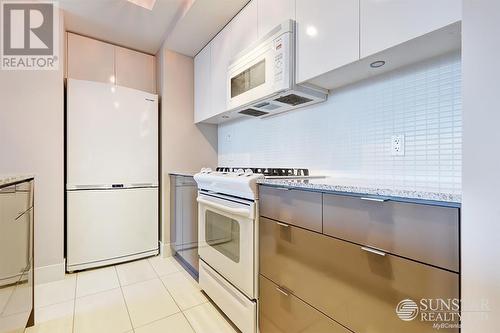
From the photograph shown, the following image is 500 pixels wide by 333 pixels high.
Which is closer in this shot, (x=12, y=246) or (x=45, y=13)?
(x=12, y=246)

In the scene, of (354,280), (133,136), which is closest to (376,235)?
(354,280)

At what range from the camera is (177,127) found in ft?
8.86

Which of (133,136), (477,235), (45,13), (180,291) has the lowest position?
(180,291)

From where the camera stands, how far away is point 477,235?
57 cm

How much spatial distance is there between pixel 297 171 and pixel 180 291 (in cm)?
136

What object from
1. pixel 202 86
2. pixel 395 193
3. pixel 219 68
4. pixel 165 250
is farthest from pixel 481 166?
pixel 165 250

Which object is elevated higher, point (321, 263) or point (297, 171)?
point (297, 171)

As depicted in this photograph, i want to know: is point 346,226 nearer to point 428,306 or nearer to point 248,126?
point 428,306

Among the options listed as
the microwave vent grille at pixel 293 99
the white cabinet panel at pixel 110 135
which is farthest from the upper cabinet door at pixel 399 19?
the white cabinet panel at pixel 110 135

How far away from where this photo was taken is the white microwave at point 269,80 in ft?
4.63

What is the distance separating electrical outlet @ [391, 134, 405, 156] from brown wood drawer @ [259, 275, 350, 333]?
2.94ft

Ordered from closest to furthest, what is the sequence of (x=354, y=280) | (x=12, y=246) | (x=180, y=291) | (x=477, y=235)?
(x=477, y=235)
(x=354, y=280)
(x=12, y=246)
(x=180, y=291)

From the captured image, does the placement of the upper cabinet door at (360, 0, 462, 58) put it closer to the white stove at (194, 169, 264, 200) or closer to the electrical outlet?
the electrical outlet

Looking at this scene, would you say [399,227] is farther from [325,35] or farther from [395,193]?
[325,35]
